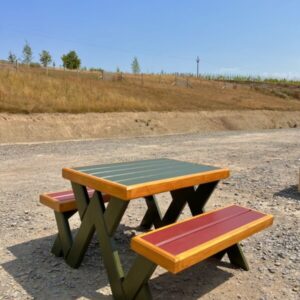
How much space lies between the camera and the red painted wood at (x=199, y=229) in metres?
2.30

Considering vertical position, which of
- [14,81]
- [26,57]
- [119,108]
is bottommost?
[119,108]

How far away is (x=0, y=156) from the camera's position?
878 cm

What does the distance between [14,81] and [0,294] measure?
17.7 m

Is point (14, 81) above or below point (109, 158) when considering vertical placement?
above

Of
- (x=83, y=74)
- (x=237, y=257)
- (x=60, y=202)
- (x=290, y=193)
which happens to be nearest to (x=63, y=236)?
(x=60, y=202)

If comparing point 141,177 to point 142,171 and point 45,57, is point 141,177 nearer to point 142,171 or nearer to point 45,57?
point 142,171

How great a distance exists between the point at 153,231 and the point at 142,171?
694 millimetres

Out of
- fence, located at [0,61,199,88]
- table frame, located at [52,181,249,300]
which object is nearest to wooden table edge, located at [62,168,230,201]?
table frame, located at [52,181,249,300]

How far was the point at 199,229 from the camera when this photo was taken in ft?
8.56

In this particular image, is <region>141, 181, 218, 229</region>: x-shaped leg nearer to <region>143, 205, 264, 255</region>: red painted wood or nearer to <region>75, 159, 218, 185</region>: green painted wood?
<region>75, 159, 218, 185</region>: green painted wood

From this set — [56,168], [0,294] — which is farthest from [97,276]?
[56,168]

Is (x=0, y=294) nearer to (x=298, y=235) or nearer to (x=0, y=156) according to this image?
(x=298, y=235)

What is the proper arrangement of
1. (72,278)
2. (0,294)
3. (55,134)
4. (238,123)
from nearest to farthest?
1. (0,294)
2. (72,278)
3. (55,134)
4. (238,123)

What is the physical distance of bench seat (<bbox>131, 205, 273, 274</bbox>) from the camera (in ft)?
7.04
